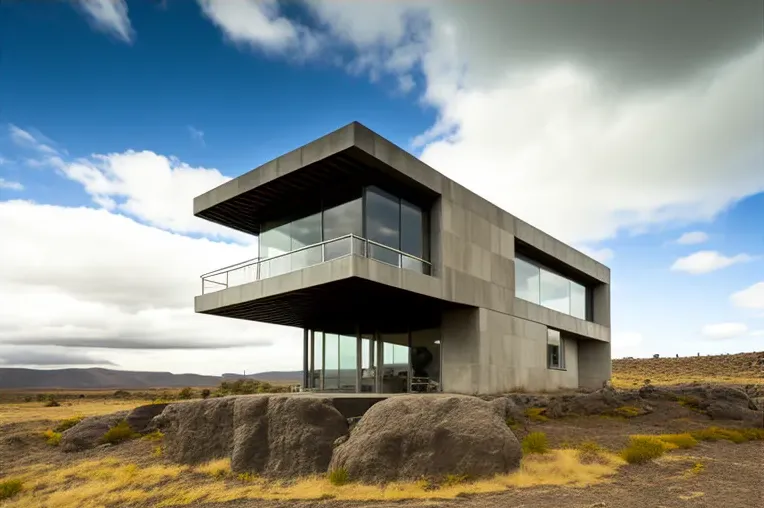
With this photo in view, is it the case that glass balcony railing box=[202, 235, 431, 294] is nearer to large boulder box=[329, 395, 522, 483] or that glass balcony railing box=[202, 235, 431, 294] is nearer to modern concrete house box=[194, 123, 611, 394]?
modern concrete house box=[194, 123, 611, 394]

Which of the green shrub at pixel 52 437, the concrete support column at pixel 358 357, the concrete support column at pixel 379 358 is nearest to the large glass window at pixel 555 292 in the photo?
the concrete support column at pixel 379 358

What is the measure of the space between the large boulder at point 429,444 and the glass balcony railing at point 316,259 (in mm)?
5813

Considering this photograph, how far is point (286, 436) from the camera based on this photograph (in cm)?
1296

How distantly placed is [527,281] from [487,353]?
6.50 m

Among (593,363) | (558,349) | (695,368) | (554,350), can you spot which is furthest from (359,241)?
(695,368)

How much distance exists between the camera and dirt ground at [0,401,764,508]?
9.62 meters

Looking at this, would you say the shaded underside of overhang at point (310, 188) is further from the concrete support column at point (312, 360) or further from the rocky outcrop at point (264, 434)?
the rocky outcrop at point (264, 434)

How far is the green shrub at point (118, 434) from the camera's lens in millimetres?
17875

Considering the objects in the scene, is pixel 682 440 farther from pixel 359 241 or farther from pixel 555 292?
pixel 555 292

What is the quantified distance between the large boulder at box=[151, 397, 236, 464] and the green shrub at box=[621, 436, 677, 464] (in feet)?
29.9

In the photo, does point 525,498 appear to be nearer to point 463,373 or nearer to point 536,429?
point 536,429

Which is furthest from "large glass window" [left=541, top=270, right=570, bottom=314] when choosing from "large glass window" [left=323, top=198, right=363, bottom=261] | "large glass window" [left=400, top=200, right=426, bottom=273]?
"large glass window" [left=323, top=198, right=363, bottom=261]

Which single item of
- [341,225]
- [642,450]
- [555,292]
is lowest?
[642,450]

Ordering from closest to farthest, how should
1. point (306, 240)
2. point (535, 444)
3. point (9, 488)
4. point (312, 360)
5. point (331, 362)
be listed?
point (535, 444), point (9, 488), point (306, 240), point (331, 362), point (312, 360)
